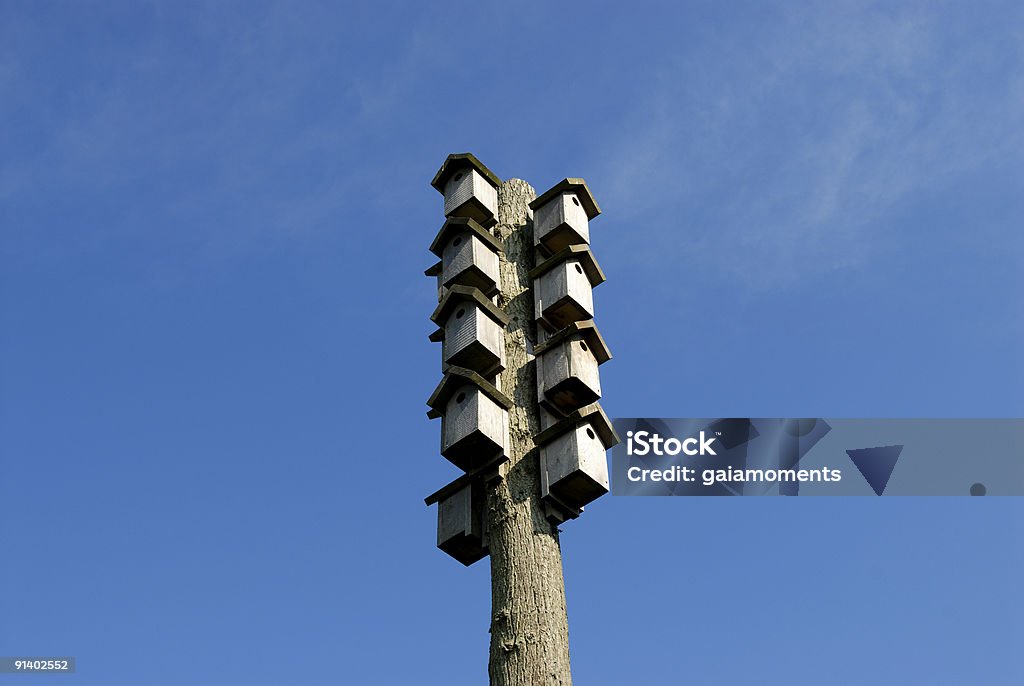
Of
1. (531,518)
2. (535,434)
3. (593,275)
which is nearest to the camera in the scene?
(531,518)

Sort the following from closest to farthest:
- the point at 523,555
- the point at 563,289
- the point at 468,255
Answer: the point at 523,555 → the point at 563,289 → the point at 468,255

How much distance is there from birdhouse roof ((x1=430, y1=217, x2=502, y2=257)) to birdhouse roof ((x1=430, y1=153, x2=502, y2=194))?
0.38 m

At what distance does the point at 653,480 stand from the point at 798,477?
68.6 inches

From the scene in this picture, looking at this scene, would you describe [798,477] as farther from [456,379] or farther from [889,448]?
[456,379]

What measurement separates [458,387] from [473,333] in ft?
0.95

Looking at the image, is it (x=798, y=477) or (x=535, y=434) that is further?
(x=798, y=477)

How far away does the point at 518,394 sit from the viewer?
573cm

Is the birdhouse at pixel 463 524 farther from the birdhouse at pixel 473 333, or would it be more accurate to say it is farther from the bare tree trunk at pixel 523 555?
the birdhouse at pixel 473 333

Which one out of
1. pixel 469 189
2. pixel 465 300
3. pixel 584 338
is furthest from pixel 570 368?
pixel 469 189

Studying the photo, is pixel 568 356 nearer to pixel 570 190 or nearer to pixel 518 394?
pixel 518 394

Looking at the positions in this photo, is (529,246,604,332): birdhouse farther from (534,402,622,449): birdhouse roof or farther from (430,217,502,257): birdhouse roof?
(534,402,622,449): birdhouse roof

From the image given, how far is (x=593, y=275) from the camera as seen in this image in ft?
21.1

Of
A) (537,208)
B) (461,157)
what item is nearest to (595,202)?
(537,208)

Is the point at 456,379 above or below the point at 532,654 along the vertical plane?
above
